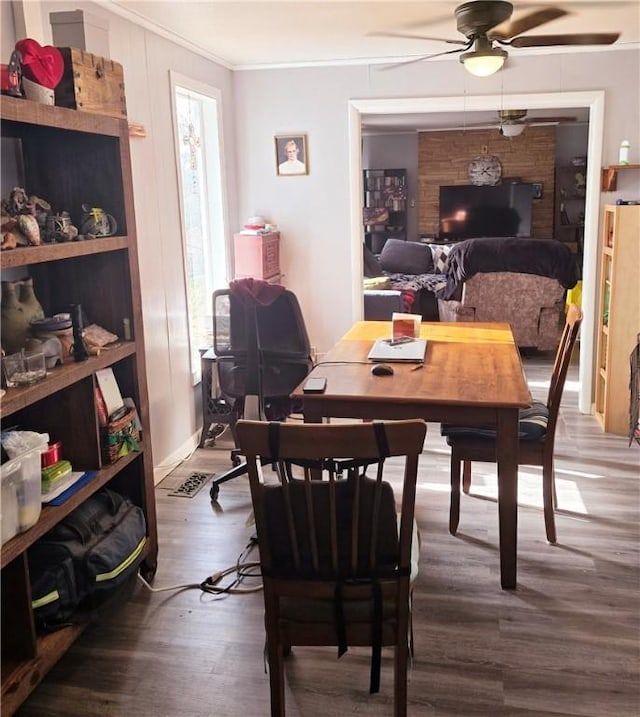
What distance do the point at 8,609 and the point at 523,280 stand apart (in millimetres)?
4921

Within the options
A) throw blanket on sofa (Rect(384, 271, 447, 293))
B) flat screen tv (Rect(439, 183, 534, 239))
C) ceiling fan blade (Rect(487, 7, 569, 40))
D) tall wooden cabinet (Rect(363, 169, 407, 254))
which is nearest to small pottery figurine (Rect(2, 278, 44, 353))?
ceiling fan blade (Rect(487, 7, 569, 40))

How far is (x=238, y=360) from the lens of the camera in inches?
136

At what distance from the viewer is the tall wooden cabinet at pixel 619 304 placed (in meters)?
4.13

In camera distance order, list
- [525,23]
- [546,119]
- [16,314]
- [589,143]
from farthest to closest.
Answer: [546,119], [589,143], [525,23], [16,314]

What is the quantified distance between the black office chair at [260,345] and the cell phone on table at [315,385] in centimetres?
63

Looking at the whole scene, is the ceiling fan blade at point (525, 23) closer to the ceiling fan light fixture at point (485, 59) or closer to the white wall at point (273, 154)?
the ceiling fan light fixture at point (485, 59)

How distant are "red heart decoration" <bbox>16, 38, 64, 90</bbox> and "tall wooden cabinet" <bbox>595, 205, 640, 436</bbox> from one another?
3.21 metres

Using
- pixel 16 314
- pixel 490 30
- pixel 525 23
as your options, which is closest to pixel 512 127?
pixel 490 30

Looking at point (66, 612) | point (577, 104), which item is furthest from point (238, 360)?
point (577, 104)

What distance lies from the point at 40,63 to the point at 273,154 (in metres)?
2.92

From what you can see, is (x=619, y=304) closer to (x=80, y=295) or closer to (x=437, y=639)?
(x=437, y=639)

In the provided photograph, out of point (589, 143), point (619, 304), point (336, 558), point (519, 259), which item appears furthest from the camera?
point (519, 259)

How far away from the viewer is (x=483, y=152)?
31.5ft

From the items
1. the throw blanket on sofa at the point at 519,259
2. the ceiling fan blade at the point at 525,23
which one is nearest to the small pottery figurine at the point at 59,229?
the ceiling fan blade at the point at 525,23
